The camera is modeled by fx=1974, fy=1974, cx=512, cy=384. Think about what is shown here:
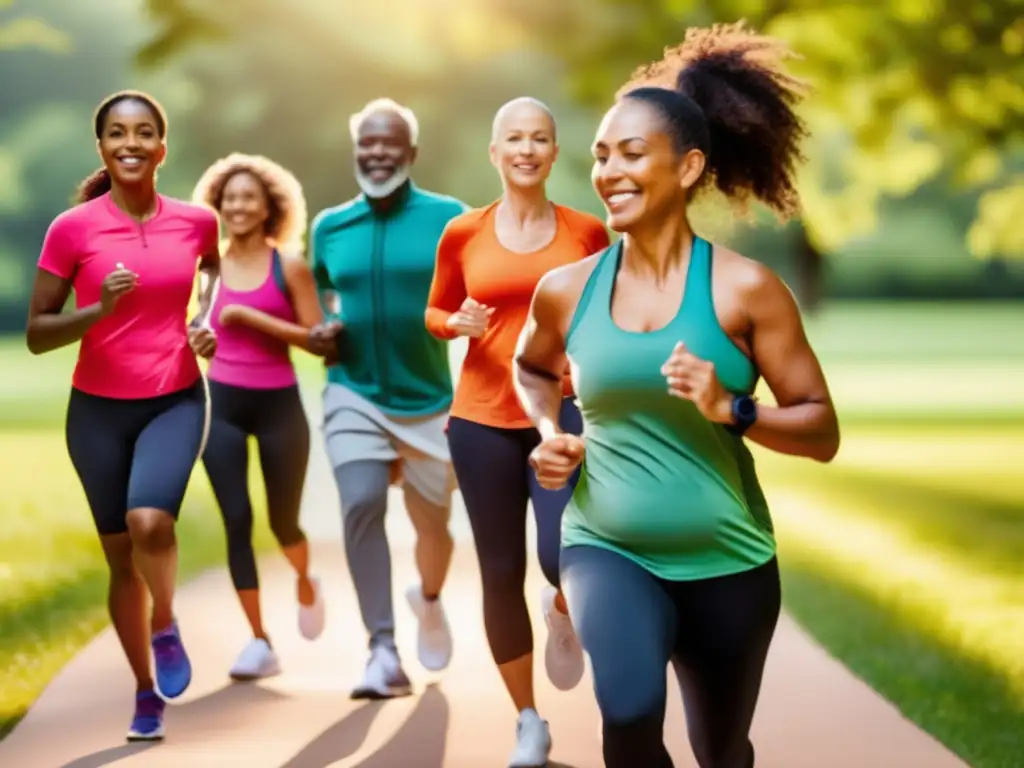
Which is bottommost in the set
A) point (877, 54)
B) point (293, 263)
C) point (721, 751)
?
point (721, 751)

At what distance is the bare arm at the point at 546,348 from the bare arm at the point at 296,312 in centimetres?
298

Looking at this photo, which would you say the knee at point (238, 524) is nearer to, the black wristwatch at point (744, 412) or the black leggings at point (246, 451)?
the black leggings at point (246, 451)

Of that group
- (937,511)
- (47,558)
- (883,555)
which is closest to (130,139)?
(47,558)

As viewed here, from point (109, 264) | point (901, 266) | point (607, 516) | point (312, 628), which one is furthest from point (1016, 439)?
point (901, 266)

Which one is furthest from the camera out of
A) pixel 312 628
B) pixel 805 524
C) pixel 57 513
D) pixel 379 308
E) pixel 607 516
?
pixel 57 513

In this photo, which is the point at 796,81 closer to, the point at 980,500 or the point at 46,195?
the point at 980,500

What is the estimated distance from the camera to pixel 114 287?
6.67 meters

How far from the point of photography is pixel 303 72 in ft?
123

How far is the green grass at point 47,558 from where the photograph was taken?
930 cm

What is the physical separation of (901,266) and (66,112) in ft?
75.1

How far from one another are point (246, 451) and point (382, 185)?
1362 millimetres

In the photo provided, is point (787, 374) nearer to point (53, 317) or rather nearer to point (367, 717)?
point (53, 317)

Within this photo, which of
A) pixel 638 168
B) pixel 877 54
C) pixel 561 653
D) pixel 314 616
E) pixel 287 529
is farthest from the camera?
pixel 877 54

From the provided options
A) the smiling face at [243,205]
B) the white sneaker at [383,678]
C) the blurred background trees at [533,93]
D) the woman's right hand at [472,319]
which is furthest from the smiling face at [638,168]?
the smiling face at [243,205]
